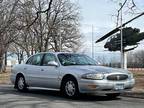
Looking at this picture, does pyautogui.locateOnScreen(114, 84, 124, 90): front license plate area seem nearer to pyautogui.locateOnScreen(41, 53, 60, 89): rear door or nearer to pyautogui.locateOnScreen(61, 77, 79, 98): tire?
pyautogui.locateOnScreen(61, 77, 79, 98): tire

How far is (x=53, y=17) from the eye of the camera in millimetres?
51875

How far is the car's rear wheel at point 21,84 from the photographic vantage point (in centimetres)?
1593

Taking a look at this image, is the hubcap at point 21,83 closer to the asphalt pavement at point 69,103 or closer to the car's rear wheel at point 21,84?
the car's rear wheel at point 21,84

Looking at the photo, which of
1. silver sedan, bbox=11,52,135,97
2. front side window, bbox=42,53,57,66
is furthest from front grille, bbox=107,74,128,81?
front side window, bbox=42,53,57,66

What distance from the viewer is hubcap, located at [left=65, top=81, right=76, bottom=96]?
43.1ft

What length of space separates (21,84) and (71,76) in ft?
11.2

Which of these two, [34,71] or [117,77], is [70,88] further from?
[34,71]

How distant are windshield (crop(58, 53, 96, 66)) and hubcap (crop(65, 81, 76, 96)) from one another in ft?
2.93

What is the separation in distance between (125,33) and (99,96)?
3119 cm

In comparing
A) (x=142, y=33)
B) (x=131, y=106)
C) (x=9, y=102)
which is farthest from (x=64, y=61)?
(x=142, y=33)

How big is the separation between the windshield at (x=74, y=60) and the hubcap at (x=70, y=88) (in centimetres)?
89

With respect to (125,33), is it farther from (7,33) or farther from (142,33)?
(7,33)

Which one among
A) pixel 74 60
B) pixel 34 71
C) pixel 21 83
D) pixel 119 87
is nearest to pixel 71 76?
pixel 74 60

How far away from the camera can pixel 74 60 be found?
1427 centimetres
